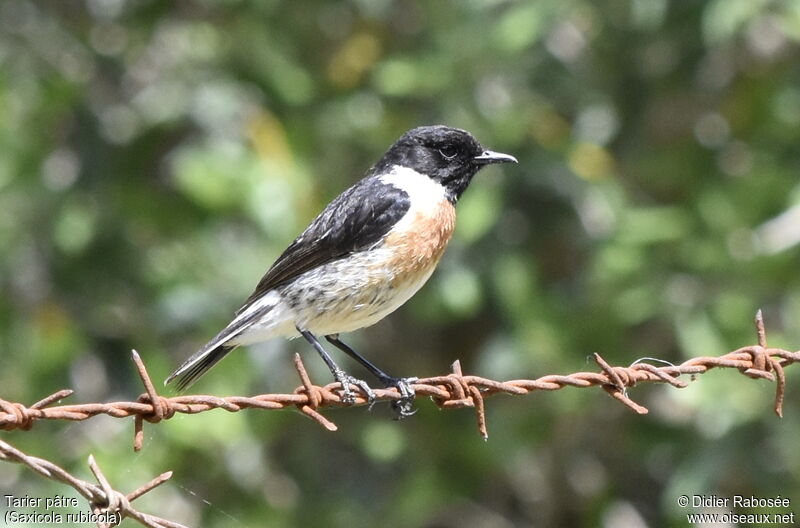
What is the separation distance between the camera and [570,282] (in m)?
7.40

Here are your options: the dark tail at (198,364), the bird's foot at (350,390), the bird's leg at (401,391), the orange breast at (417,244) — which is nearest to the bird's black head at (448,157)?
the orange breast at (417,244)

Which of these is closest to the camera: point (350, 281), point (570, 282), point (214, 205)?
point (350, 281)

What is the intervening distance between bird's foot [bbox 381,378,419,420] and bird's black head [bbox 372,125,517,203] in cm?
94

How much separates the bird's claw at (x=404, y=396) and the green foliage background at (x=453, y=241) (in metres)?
1.83

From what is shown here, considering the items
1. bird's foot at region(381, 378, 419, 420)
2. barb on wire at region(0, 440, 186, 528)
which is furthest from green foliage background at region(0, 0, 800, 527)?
barb on wire at region(0, 440, 186, 528)

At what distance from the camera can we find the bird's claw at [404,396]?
388 cm

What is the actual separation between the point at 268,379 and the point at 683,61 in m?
3.13

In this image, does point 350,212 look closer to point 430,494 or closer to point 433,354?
point 430,494

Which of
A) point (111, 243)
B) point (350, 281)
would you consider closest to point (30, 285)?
point (111, 243)

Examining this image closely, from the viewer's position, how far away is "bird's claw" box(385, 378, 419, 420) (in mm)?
3883

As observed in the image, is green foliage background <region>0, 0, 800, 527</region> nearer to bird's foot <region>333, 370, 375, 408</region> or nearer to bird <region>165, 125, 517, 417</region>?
bird <region>165, 125, 517, 417</region>

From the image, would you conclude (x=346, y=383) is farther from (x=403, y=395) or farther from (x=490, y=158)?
(x=490, y=158)

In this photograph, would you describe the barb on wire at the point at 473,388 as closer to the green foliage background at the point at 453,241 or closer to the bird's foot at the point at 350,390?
the bird's foot at the point at 350,390

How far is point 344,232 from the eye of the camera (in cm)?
464
